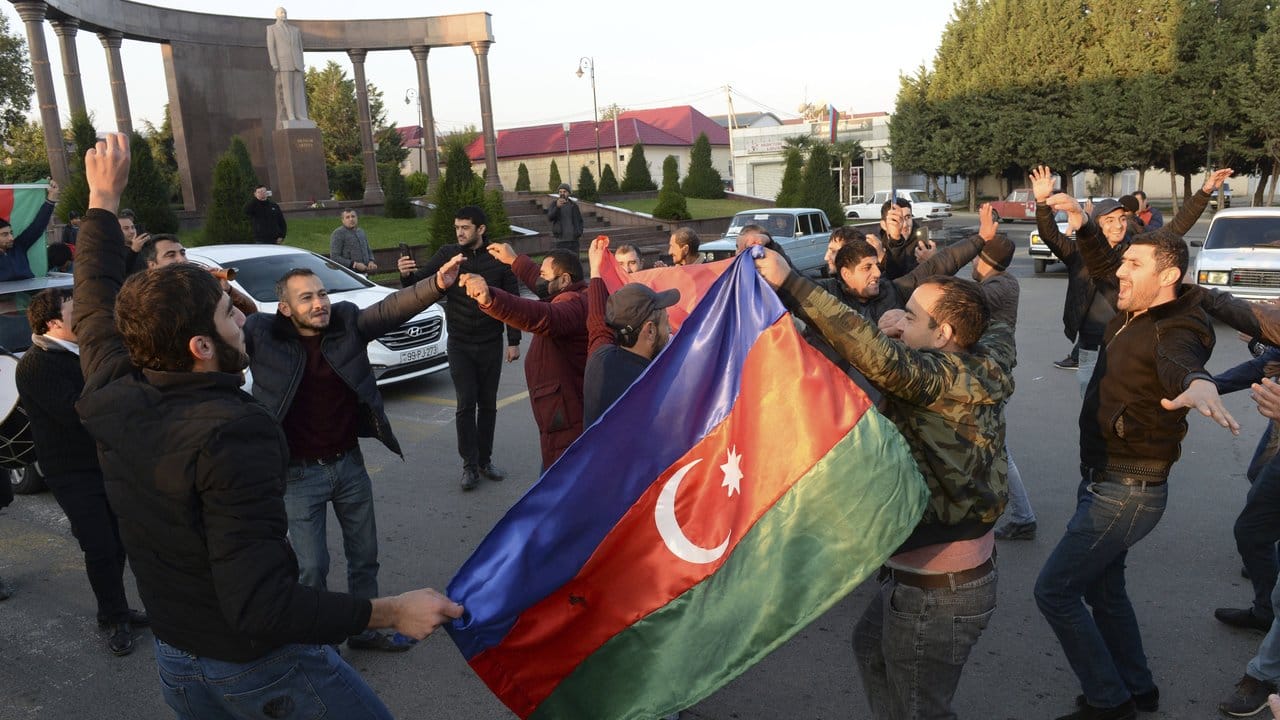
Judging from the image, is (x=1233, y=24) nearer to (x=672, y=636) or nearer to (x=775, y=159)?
(x=775, y=159)

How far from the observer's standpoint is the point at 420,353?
1025 centimetres

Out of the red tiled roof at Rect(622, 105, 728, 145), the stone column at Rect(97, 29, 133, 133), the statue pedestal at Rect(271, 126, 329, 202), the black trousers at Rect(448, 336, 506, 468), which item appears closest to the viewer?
the black trousers at Rect(448, 336, 506, 468)

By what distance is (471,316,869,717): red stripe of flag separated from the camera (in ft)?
9.13

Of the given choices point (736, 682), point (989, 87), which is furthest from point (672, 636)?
point (989, 87)

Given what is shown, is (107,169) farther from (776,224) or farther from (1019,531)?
(776,224)

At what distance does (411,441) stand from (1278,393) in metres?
6.90

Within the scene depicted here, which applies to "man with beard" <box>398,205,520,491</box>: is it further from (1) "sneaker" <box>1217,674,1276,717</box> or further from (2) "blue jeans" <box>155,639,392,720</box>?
(1) "sneaker" <box>1217,674,1276,717</box>

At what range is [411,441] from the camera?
27.7 feet

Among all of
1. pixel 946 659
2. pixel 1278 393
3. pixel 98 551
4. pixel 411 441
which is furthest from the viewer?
pixel 411 441

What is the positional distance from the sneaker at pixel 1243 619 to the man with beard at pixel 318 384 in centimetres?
412

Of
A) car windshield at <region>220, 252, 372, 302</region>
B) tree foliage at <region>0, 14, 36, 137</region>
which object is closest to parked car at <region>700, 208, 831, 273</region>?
car windshield at <region>220, 252, 372, 302</region>

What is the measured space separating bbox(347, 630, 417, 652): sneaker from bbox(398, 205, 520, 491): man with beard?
2388 mm

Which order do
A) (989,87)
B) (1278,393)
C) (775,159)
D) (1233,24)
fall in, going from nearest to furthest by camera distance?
(1278,393)
(1233,24)
(989,87)
(775,159)

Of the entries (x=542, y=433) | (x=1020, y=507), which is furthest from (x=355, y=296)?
(x=1020, y=507)
